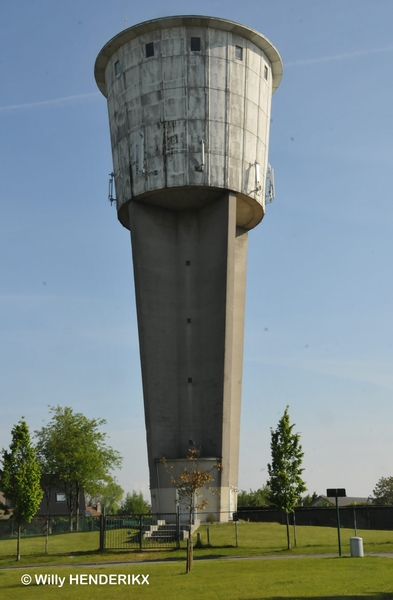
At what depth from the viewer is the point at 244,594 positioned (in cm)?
1803

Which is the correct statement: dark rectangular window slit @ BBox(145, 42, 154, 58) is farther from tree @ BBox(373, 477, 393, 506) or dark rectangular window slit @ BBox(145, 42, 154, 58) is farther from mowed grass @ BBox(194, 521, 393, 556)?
tree @ BBox(373, 477, 393, 506)

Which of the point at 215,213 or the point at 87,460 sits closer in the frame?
the point at 215,213

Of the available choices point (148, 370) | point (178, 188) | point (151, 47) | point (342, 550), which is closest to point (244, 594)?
point (342, 550)

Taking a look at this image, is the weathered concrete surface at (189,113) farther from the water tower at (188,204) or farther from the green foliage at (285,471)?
the green foliage at (285,471)

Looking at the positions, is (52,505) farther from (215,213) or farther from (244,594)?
(244,594)

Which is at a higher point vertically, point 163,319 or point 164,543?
point 163,319

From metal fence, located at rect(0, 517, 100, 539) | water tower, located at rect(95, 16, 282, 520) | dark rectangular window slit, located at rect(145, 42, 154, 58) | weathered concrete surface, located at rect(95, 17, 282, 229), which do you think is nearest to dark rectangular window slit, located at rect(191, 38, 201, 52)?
water tower, located at rect(95, 16, 282, 520)

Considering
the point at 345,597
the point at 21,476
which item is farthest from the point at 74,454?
the point at 345,597

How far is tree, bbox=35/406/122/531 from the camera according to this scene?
59438 millimetres

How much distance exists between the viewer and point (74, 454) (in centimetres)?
5922

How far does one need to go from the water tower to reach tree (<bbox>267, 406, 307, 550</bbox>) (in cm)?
→ 909

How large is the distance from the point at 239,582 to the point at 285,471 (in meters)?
13.8

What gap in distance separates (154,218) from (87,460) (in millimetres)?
23790

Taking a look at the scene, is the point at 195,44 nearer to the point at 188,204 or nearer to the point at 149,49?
the point at 149,49
